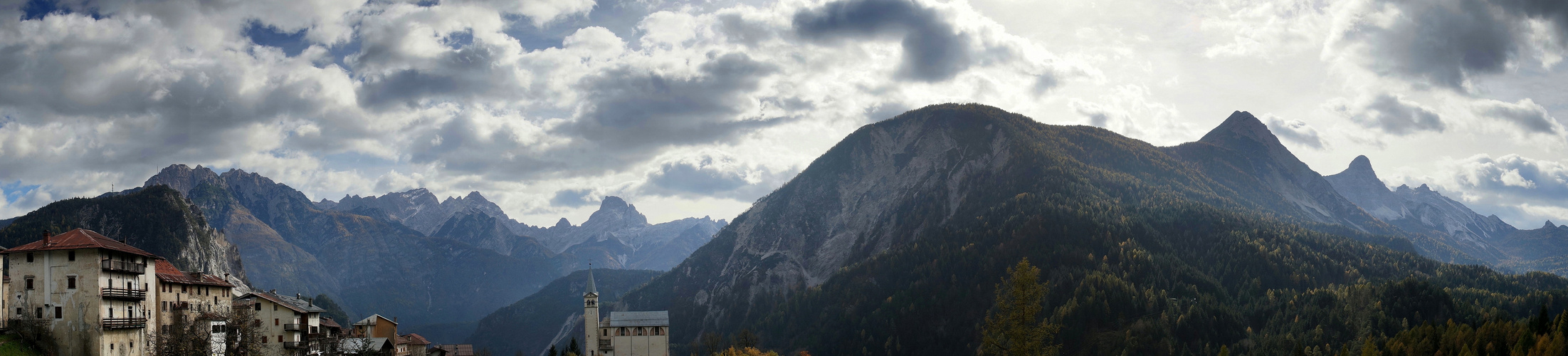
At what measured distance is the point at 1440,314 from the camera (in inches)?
7195

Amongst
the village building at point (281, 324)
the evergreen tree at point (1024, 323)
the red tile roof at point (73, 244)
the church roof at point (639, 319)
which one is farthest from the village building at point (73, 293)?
the evergreen tree at point (1024, 323)

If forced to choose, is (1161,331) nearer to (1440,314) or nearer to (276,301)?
(1440,314)

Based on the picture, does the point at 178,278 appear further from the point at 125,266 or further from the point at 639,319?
the point at 639,319

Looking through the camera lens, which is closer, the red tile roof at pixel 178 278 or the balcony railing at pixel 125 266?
the balcony railing at pixel 125 266

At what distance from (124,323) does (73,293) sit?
592 centimetres

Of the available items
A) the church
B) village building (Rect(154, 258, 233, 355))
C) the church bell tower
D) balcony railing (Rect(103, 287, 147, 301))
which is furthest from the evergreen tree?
the church bell tower

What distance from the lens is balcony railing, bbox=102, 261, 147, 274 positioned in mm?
103875

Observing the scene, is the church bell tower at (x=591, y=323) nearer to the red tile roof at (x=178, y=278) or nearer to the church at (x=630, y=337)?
the church at (x=630, y=337)

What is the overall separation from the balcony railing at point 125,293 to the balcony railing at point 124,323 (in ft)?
7.92

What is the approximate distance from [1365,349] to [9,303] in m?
168

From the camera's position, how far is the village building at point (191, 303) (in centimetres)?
11912

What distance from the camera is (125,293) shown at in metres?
106

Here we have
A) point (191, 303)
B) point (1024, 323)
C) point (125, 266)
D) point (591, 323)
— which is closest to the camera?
point (1024, 323)

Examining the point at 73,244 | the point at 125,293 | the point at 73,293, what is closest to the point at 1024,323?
the point at 125,293
